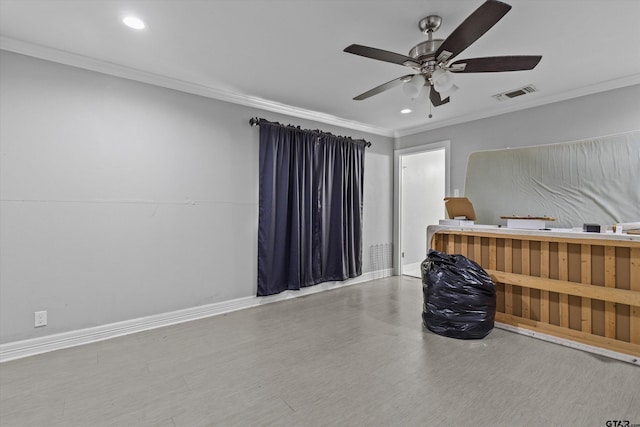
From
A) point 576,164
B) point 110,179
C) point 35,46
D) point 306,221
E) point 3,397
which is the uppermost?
point 35,46

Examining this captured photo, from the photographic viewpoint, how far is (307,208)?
13.6 ft

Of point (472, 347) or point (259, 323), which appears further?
point (259, 323)

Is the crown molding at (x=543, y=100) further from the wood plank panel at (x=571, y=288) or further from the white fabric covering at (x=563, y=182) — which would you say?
the wood plank panel at (x=571, y=288)

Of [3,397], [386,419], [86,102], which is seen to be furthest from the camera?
[86,102]

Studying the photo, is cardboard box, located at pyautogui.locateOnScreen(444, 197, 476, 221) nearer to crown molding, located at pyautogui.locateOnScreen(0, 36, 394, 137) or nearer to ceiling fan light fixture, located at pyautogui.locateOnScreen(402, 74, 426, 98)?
ceiling fan light fixture, located at pyautogui.locateOnScreen(402, 74, 426, 98)

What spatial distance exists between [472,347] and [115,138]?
3725mm

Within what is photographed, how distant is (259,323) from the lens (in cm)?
321

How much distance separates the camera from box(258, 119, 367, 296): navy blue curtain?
380 centimetres

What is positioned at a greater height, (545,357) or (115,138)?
(115,138)

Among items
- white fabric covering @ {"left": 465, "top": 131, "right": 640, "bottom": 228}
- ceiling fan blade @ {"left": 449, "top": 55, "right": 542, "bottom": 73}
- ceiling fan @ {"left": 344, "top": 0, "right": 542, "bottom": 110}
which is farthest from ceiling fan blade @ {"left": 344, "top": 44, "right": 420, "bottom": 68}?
white fabric covering @ {"left": 465, "top": 131, "right": 640, "bottom": 228}

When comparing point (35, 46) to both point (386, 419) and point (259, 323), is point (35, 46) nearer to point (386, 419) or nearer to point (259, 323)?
point (259, 323)

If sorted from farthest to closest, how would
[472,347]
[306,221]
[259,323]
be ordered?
1. [306,221]
2. [259,323]
3. [472,347]

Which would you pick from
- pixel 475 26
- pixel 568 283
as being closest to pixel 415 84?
pixel 475 26

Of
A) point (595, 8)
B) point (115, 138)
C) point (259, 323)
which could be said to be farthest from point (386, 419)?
point (115, 138)
